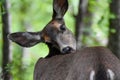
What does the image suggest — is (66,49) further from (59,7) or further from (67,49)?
(59,7)

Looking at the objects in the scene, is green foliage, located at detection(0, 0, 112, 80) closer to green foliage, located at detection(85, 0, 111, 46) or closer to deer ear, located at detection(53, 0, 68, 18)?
green foliage, located at detection(85, 0, 111, 46)

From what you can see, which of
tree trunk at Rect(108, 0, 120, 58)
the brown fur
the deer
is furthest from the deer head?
tree trunk at Rect(108, 0, 120, 58)

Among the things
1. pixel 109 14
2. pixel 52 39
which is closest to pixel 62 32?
pixel 52 39

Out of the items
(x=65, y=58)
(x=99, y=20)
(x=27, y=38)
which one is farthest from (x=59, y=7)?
(x=65, y=58)

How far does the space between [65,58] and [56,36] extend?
1.23 metres

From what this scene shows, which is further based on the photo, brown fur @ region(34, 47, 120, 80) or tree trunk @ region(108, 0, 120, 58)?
tree trunk @ region(108, 0, 120, 58)

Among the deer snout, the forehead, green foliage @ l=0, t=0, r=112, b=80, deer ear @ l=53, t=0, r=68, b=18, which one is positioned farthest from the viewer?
green foliage @ l=0, t=0, r=112, b=80

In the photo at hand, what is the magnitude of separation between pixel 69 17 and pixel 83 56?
804 cm

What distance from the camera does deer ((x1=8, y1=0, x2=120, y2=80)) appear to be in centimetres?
734

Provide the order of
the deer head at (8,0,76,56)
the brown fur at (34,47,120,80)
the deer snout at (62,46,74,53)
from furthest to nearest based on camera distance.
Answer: the deer head at (8,0,76,56) < the deer snout at (62,46,74,53) < the brown fur at (34,47,120,80)

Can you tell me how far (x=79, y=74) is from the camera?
7430 millimetres

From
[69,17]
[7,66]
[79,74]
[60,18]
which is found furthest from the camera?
[69,17]

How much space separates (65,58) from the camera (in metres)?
8.24

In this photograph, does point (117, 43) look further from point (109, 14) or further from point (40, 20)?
point (40, 20)
